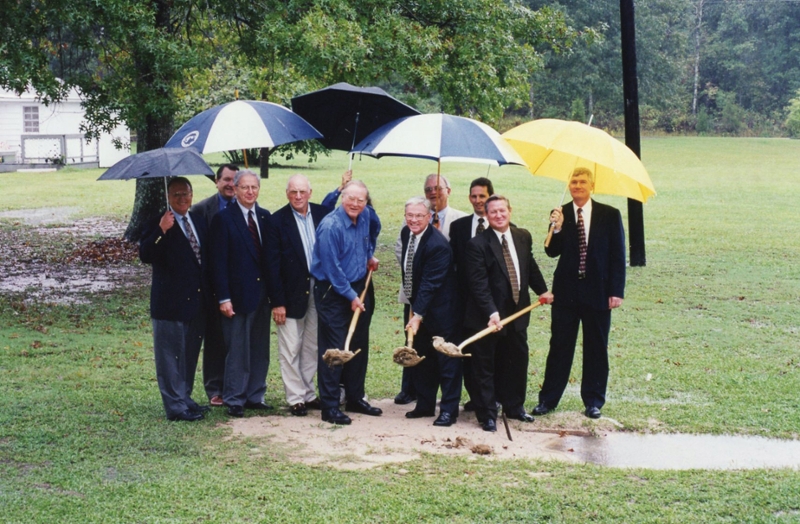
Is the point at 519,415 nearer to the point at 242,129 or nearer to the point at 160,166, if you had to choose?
the point at 242,129

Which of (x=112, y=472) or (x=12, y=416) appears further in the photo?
(x=12, y=416)

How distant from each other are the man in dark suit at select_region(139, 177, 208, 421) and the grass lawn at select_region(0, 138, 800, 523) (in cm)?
31

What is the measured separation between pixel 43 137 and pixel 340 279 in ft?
121

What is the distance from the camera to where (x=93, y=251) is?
58.4ft

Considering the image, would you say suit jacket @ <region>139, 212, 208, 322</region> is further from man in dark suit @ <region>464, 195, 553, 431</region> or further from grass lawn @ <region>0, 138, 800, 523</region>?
man in dark suit @ <region>464, 195, 553, 431</region>

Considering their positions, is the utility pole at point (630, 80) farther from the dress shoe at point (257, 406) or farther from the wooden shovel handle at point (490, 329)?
the dress shoe at point (257, 406)

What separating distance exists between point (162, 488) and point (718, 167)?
38239 mm

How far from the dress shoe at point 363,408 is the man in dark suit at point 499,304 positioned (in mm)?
850

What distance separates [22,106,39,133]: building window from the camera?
43375mm

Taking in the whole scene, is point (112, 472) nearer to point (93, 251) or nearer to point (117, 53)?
point (117, 53)

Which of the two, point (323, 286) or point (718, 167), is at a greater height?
point (718, 167)

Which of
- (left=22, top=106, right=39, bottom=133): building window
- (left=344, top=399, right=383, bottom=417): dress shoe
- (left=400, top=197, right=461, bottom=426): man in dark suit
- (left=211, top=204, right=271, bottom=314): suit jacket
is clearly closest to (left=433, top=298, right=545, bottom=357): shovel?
(left=400, top=197, right=461, bottom=426): man in dark suit

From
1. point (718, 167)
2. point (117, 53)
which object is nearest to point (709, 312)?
point (117, 53)

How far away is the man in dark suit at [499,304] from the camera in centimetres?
750
